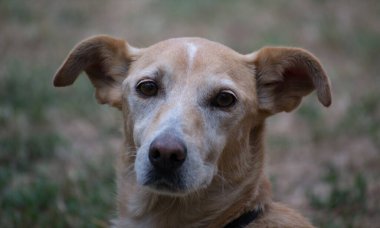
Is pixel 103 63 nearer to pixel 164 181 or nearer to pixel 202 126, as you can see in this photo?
pixel 202 126

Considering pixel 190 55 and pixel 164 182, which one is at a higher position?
pixel 190 55

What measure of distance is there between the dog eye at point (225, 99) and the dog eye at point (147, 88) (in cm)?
43

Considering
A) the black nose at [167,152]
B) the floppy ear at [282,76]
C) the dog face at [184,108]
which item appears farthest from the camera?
the floppy ear at [282,76]

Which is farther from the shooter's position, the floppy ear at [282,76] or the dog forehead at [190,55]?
the floppy ear at [282,76]

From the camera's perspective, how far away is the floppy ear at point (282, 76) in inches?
166

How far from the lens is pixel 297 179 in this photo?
673 cm

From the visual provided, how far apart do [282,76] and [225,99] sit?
2.08 feet

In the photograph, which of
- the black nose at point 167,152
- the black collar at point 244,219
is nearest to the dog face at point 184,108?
the black nose at point 167,152

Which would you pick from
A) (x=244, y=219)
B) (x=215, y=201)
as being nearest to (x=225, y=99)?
(x=215, y=201)

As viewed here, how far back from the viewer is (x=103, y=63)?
4.57 meters

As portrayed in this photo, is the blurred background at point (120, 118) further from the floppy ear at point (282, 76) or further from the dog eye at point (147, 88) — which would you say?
the dog eye at point (147, 88)

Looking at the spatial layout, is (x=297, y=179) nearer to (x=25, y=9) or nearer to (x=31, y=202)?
(x=31, y=202)

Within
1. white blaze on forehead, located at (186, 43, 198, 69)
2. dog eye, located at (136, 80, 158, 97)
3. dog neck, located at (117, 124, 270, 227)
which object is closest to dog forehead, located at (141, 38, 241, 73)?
white blaze on forehead, located at (186, 43, 198, 69)

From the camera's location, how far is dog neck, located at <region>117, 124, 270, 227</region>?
3982mm
